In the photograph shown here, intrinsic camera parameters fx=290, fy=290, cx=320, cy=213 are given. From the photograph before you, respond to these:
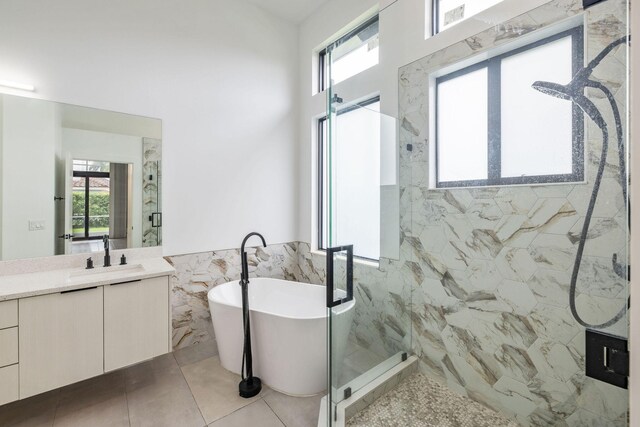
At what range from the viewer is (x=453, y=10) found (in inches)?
82.8

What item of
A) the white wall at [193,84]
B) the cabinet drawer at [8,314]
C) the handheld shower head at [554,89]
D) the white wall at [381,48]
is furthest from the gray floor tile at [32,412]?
the handheld shower head at [554,89]

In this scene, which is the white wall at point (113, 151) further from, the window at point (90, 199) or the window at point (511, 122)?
the window at point (511, 122)

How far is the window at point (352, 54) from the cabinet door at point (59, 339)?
2.02 meters

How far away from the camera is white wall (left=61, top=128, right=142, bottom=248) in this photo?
2195 millimetres

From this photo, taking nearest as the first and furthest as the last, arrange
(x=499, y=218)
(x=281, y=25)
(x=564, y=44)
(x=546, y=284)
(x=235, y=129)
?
(x=564, y=44) → (x=546, y=284) → (x=499, y=218) → (x=235, y=129) → (x=281, y=25)

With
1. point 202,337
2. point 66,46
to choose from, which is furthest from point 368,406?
point 66,46

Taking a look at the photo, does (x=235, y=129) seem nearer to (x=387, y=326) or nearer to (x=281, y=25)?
(x=281, y=25)

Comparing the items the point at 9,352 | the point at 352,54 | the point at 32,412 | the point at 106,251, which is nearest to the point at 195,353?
the point at 32,412

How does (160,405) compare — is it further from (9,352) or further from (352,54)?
(352,54)

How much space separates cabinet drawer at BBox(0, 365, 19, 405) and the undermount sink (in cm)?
56

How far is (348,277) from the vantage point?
1.76 metres

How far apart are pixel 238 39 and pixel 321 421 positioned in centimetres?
333

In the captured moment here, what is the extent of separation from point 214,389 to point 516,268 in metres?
2.15

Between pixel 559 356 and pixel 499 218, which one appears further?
pixel 499 218
